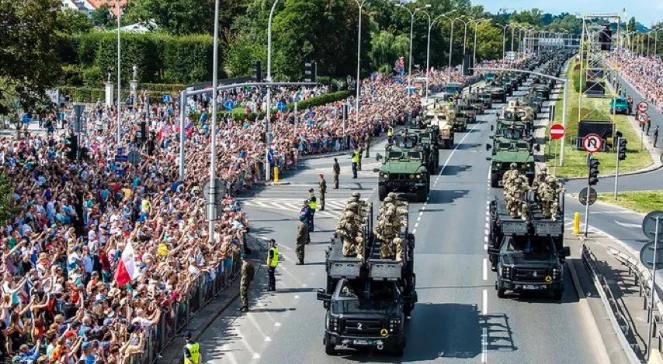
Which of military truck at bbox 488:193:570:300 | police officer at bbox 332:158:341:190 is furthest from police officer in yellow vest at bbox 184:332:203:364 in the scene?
police officer at bbox 332:158:341:190

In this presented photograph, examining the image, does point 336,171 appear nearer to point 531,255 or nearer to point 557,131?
point 557,131

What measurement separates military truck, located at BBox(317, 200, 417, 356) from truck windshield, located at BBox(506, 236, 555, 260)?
5363 mm

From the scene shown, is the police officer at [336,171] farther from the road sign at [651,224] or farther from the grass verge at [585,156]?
the road sign at [651,224]

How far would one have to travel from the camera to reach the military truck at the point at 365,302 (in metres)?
23.4

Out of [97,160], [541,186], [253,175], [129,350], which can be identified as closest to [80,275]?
[129,350]

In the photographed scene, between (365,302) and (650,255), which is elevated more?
(650,255)

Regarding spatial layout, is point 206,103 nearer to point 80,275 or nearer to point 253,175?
point 253,175

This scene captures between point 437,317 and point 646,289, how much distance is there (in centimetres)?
557

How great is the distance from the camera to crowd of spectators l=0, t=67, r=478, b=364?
21562 millimetres

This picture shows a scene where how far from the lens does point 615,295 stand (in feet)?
96.6

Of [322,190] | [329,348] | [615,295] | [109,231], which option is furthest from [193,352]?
[322,190]

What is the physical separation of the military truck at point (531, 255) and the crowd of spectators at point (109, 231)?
7.28 m

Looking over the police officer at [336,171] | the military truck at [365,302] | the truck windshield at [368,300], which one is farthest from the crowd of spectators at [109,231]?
the police officer at [336,171]

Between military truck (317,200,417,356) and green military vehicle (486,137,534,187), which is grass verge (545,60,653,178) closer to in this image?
green military vehicle (486,137,534,187)
